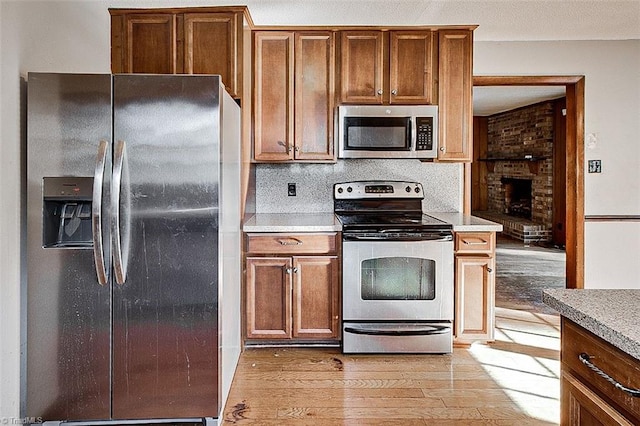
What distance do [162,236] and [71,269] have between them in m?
0.41

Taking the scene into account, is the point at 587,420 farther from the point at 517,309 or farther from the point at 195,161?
the point at 517,309

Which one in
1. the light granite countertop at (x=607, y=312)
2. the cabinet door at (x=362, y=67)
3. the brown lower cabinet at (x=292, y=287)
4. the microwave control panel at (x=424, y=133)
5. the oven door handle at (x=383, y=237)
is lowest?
the brown lower cabinet at (x=292, y=287)

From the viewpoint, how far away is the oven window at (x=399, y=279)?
139 inches

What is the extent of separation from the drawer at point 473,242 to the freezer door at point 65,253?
2.18 m

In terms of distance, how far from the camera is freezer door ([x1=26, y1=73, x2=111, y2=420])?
2406 millimetres

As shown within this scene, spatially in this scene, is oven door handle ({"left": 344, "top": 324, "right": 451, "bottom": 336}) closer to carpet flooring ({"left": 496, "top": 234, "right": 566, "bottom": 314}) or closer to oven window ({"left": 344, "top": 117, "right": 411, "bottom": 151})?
oven window ({"left": 344, "top": 117, "right": 411, "bottom": 151})

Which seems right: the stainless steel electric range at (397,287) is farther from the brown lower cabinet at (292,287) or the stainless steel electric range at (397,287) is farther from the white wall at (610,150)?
the white wall at (610,150)

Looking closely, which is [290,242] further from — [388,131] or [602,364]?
[602,364]

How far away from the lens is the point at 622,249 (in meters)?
4.75

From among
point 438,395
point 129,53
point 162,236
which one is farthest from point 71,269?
point 438,395

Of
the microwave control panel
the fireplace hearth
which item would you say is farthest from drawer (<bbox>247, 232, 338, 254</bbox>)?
the fireplace hearth

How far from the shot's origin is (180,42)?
3502 millimetres

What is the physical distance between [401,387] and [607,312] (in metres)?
1.88

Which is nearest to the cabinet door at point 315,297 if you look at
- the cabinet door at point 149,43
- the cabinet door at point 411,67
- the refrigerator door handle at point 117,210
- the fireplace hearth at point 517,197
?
the cabinet door at point 411,67
